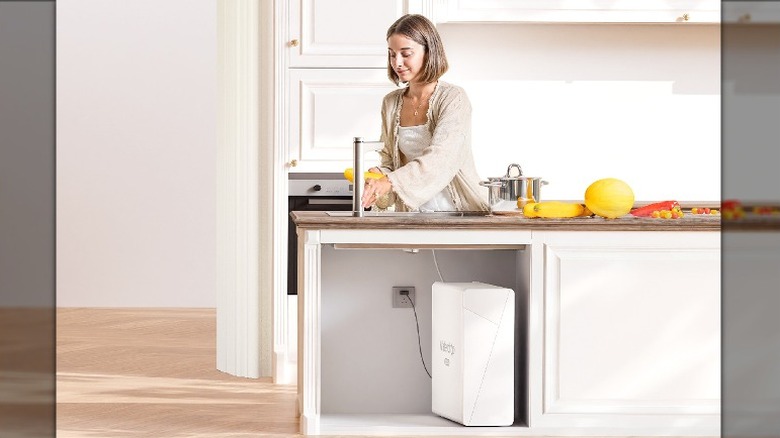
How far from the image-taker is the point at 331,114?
194 inches

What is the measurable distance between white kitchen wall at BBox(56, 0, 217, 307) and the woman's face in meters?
4.11

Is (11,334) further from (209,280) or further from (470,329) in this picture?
(209,280)

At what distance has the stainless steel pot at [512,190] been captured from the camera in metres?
3.58

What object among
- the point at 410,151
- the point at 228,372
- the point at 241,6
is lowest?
the point at 228,372

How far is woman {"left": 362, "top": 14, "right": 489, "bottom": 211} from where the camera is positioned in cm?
352

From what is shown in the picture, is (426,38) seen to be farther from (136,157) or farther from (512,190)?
(136,157)

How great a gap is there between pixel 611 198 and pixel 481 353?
24.1 inches

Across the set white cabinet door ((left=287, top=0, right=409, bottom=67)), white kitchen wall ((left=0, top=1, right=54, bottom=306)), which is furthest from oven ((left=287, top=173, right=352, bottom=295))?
white kitchen wall ((left=0, top=1, right=54, bottom=306))

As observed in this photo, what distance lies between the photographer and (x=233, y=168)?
498cm

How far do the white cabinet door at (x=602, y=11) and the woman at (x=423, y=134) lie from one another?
1.55m

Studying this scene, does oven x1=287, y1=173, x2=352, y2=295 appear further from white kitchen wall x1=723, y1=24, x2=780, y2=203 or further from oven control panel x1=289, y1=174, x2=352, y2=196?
white kitchen wall x1=723, y1=24, x2=780, y2=203

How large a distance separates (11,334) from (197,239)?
6.31 metres

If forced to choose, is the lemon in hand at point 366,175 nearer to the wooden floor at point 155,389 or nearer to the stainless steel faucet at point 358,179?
the stainless steel faucet at point 358,179

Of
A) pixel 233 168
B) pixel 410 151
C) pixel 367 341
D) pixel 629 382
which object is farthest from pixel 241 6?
pixel 629 382
